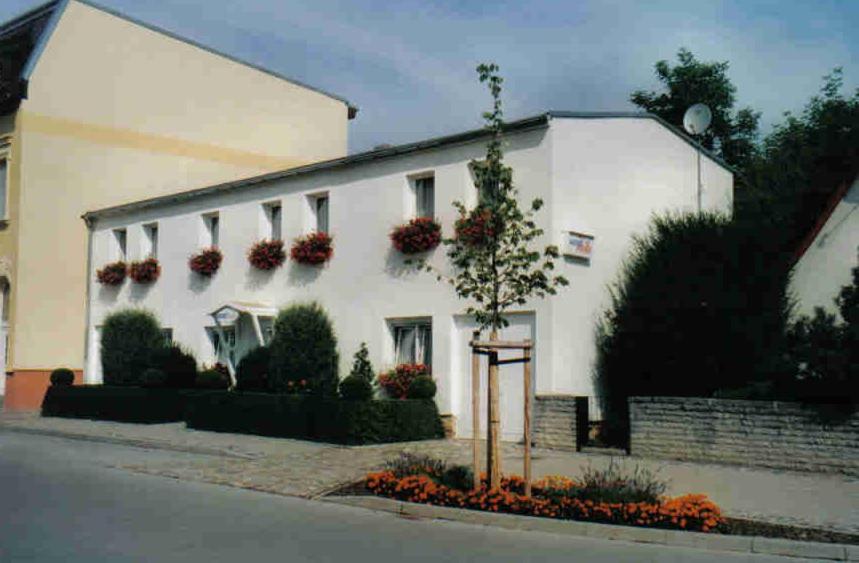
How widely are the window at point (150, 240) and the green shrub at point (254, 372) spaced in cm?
720

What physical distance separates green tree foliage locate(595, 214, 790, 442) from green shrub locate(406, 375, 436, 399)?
133 inches

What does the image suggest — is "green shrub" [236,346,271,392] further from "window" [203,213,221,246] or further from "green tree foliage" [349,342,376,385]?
"window" [203,213,221,246]

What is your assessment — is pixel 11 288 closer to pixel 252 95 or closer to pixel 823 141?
pixel 252 95

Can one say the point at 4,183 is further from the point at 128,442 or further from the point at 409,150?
the point at 409,150

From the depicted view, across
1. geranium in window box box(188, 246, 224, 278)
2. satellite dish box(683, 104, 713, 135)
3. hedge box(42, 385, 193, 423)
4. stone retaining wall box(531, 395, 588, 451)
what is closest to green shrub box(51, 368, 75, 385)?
hedge box(42, 385, 193, 423)

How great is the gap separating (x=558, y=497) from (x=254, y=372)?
11.5 metres

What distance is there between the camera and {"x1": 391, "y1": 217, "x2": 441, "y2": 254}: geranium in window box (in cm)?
1847

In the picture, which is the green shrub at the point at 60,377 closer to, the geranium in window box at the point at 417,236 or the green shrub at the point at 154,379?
the green shrub at the point at 154,379

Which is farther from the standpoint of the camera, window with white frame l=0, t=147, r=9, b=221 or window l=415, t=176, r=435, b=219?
window with white frame l=0, t=147, r=9, b=221

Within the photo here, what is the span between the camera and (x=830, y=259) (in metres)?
17.6

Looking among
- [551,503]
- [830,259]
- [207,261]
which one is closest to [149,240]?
[207,261]

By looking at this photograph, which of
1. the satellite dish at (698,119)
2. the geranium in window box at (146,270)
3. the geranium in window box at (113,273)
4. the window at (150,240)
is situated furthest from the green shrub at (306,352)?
the satellite dish at (698,119)

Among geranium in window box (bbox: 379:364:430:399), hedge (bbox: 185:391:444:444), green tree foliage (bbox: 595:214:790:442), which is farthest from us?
geranium in window box (bbox: 379:364:430:399)

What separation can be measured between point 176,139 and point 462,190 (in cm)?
1482
